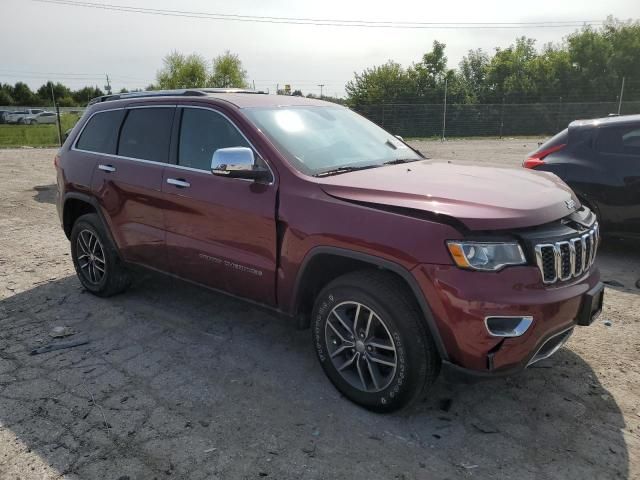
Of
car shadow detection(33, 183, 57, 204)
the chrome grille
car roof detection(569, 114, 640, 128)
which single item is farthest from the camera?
car shadow detection(33, 183, 57, 204)

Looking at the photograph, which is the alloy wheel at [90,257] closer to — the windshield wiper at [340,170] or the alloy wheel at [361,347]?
the windshield wiper at [340,170]

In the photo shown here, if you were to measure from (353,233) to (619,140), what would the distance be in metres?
4.48

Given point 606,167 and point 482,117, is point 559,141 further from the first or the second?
point 482,117

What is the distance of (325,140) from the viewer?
382 centimetres

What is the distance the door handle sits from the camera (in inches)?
154

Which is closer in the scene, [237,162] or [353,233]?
[353,233]

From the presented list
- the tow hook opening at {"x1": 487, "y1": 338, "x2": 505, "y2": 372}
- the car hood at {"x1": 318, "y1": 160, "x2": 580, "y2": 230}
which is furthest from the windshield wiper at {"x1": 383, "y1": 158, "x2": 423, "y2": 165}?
the tow hook opening at {"x1": 487, "y1": 338, "x2": 505, "y2": 372}

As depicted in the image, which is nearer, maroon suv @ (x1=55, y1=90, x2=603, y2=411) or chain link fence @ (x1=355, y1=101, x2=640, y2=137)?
maroon suv @ (x1=55, y1=90, x2=603, y2=411)

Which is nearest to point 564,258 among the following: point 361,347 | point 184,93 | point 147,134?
point 361,347

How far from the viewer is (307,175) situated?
3.33m

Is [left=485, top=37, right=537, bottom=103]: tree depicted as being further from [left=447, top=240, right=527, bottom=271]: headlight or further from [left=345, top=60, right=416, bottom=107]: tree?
[left=447, top=240, right=527, bottom=271]: headlight

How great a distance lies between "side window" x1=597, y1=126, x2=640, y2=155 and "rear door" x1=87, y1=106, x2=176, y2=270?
188 inches

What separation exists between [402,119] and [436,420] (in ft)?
93.5

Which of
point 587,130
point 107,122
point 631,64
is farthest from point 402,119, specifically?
point 107,122
